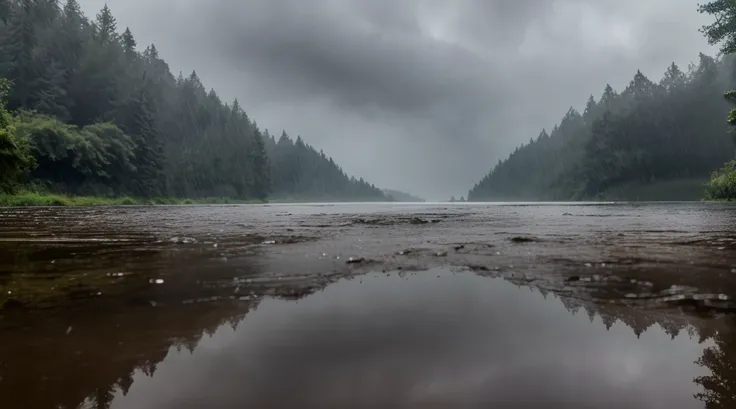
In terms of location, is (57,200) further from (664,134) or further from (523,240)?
(664,134)

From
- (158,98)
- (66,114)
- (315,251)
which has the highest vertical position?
(158,98)

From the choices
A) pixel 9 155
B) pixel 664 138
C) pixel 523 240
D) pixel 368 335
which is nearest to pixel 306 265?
pixel 368 335

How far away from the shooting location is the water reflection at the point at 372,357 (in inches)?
72.7

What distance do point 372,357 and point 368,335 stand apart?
41cm

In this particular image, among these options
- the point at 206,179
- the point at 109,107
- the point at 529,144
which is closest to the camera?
the point at 109,107

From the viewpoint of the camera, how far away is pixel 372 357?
2.35 meters

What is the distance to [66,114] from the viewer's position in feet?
181

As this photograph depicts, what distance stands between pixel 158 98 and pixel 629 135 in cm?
11147

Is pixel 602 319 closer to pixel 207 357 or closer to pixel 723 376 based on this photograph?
pixel 723 376

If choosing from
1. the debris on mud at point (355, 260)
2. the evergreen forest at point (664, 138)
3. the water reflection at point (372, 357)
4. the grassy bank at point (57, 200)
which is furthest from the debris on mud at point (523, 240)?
the evergreen forest at point (664, 138)

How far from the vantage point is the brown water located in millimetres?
1895

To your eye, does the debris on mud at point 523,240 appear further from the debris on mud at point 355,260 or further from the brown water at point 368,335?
the debris on mud at point 355,260

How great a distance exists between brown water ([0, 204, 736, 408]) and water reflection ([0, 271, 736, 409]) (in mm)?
12

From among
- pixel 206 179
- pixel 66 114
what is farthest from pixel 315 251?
pixel 206 179
